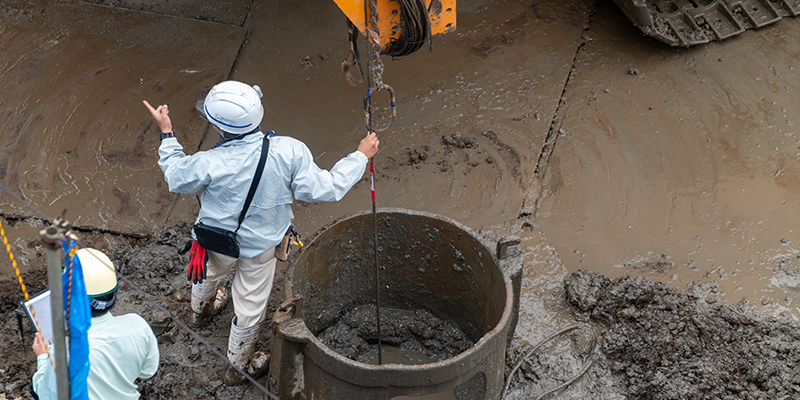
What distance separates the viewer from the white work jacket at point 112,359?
7.55ft

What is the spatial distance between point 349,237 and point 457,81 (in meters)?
2.16

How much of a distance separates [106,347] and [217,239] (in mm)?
778

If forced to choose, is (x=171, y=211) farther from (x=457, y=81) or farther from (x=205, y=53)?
(x=457, y=81)

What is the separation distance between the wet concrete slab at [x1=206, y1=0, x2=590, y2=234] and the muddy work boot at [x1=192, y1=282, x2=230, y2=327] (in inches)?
31.3

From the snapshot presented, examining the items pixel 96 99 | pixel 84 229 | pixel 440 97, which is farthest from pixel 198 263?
Result: pixel 440 97

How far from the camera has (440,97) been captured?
16.7 feet

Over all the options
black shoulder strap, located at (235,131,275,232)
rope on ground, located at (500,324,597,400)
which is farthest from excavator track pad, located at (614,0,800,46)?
black shoulder strap, located at (235,131,275,232)

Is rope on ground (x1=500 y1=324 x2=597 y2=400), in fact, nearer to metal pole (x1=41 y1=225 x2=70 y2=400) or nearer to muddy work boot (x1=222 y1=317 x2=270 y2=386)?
muddy work boot (x1=222 y1=317 x2=270 y2=386)

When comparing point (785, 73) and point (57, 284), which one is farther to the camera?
point (785, 73)

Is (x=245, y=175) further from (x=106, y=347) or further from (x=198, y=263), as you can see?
(x=106, y=347)

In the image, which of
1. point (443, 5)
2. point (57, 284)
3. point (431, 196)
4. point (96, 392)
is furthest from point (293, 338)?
point (431, 196)

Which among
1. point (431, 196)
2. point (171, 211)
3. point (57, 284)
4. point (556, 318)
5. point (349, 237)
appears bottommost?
point (556, 318)

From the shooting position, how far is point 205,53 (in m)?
5.33

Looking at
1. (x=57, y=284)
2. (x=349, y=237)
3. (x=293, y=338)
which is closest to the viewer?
(x=57, y=284)
